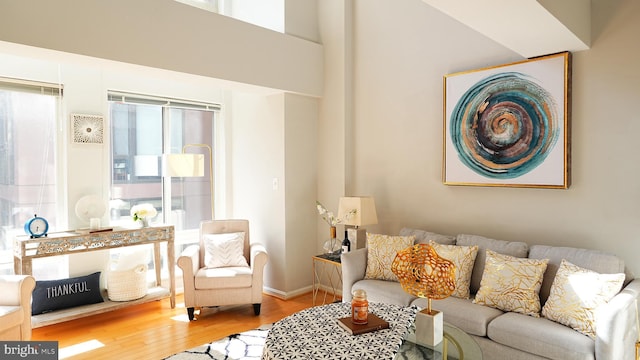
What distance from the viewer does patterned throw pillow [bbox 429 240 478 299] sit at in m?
3.07

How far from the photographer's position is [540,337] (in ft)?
7.85

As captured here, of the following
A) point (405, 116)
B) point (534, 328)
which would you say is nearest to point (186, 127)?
point (405, 116)

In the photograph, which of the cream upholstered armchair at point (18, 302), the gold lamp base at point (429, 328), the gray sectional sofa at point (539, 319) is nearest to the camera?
the gold lamp base at point (429, 328)

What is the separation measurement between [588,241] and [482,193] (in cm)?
84

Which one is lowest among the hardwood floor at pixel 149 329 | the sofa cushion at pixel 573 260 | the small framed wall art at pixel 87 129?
the hardwood floor at pixel 149 329

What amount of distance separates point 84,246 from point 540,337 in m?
3.57

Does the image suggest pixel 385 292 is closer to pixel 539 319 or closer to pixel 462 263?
pixel 462 263

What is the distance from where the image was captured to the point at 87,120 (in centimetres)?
399

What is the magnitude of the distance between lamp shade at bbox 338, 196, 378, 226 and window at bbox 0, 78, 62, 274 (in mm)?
2763

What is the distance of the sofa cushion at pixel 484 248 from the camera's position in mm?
3031

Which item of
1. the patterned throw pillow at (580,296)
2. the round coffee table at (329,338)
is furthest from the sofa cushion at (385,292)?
the patterned throw pillow at (580,296)

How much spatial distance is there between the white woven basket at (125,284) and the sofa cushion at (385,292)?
2104mm

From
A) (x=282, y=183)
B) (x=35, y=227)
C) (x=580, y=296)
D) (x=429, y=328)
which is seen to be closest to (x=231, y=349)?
(x=429, y=328)

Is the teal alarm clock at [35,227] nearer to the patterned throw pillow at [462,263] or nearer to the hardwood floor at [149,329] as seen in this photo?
the hardwood floor at [149,329]
